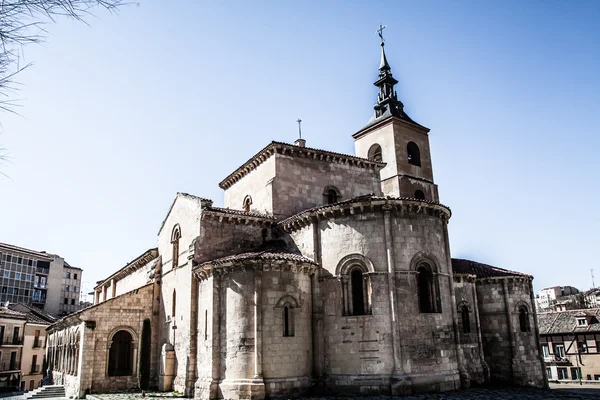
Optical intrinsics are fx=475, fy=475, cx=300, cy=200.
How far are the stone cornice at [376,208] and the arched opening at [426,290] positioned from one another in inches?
86.4

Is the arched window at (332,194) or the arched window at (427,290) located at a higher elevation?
the arched window at (332,194)

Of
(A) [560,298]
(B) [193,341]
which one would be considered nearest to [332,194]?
(B) [193,341]

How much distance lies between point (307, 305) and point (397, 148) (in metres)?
15.0

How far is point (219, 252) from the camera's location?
1984cm

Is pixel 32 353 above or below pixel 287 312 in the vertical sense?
below

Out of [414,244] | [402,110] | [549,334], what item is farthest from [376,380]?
[549,334]

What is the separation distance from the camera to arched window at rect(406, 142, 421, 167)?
99.6 ft

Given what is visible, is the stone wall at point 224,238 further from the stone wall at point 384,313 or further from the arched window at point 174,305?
the stone wall at point 384,313

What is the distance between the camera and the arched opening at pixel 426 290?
1730cm

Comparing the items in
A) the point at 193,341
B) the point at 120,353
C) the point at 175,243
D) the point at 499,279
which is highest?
the point at 175,243

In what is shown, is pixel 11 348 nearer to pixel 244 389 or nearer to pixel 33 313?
pixel 33 313

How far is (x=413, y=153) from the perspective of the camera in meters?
→ 30.7

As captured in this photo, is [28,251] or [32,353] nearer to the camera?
[32,353]

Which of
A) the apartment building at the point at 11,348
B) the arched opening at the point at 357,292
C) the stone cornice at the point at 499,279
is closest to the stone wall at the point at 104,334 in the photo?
the arched opening at the point at 357,292
